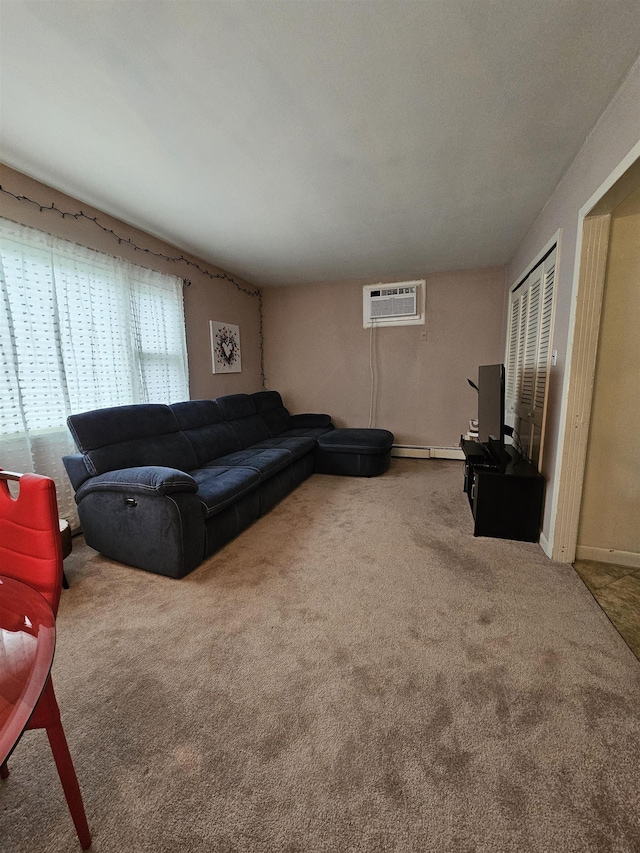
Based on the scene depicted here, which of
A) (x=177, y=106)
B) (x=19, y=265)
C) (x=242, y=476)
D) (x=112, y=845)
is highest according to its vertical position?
(x=177, y=106)

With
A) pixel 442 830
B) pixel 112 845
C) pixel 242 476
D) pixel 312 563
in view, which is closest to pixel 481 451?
pixel 312 563

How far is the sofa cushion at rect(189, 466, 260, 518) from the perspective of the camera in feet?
7.31

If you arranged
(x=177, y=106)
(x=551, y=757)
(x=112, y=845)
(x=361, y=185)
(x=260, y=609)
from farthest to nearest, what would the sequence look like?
(x=361, y=185), (x=260, y=609), (x=177, y=106), (x=551, y=757), (x=112, y=845)

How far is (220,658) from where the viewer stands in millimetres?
1479

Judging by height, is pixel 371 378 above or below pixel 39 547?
above

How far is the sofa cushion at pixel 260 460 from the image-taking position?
2922 mm

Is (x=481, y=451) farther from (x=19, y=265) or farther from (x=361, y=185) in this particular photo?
(x=19, y=265)

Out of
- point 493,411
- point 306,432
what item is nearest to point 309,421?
point 306,432

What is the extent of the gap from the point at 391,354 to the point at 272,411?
1.84 metres

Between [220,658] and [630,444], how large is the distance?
250 centimetres

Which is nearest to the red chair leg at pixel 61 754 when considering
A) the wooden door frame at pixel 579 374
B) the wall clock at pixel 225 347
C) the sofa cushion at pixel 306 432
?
the wooden door frame at pixel 579 374

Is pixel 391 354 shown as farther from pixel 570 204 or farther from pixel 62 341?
pixel 62 341

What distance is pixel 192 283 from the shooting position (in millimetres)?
3744

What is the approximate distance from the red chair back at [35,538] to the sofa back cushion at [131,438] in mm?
1463
